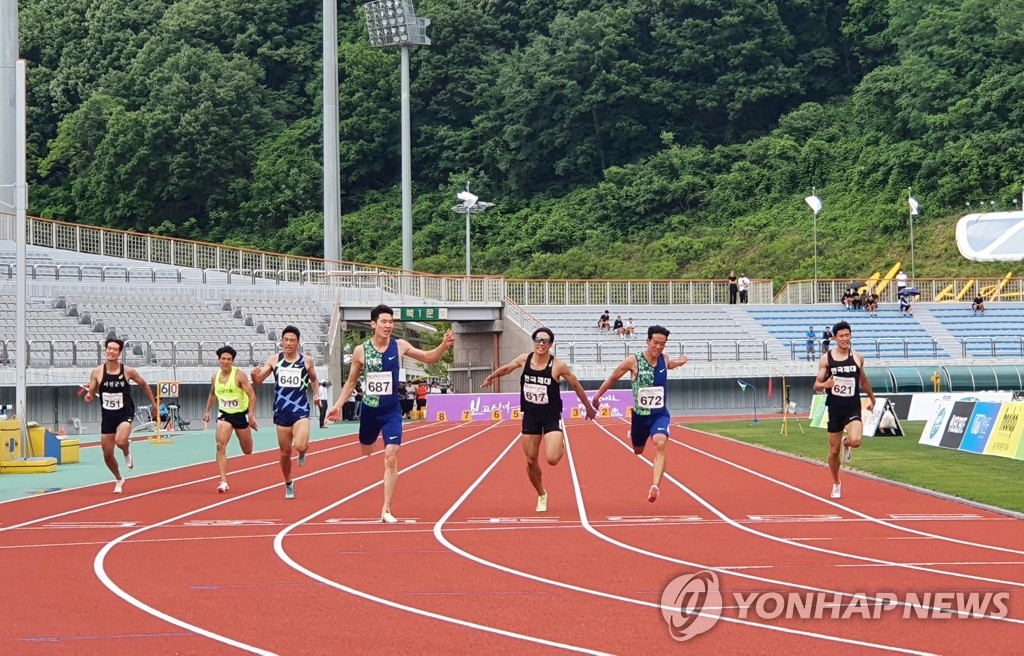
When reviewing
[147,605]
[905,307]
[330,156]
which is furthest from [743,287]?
[147,605]

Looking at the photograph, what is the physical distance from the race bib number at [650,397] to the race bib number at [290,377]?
3.90 m

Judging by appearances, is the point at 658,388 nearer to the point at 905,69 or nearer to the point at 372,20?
the point at 372,20

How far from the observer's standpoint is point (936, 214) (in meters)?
70.9

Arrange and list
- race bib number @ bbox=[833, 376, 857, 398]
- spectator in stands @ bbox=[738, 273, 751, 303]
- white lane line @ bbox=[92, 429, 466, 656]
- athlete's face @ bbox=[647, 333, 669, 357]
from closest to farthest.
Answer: white lane line @ bbox=[92, 429, 466, 656], athlete's face @ bbox=[647, 333, 669, 357], race bib number @ bbox=[833, 376, 857, 398], spectator in stands @ bbox=[738, 273, 751, 303]

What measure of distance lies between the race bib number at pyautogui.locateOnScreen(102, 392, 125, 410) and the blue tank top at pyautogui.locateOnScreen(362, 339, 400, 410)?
16.2 ft

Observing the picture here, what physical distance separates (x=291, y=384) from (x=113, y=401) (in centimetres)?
297

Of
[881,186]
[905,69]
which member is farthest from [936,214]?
[905,69]

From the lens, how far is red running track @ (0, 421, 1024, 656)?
823 cm

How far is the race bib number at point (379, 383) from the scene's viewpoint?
1395 cm

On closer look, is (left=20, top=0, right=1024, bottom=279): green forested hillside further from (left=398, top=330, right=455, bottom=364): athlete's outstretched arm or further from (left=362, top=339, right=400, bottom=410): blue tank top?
(left=362, top=339, right=400, bottom=410): blue tank top

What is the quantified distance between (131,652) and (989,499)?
10905 mm

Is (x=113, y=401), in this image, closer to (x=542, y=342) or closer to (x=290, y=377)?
(x=290, y=377)

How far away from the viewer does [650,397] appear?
1509cm

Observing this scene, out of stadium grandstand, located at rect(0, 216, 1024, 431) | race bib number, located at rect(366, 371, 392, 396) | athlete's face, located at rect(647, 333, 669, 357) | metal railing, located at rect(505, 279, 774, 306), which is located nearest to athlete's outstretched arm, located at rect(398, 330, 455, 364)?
race bib number, located at rect(366, 371, 392, 396)
